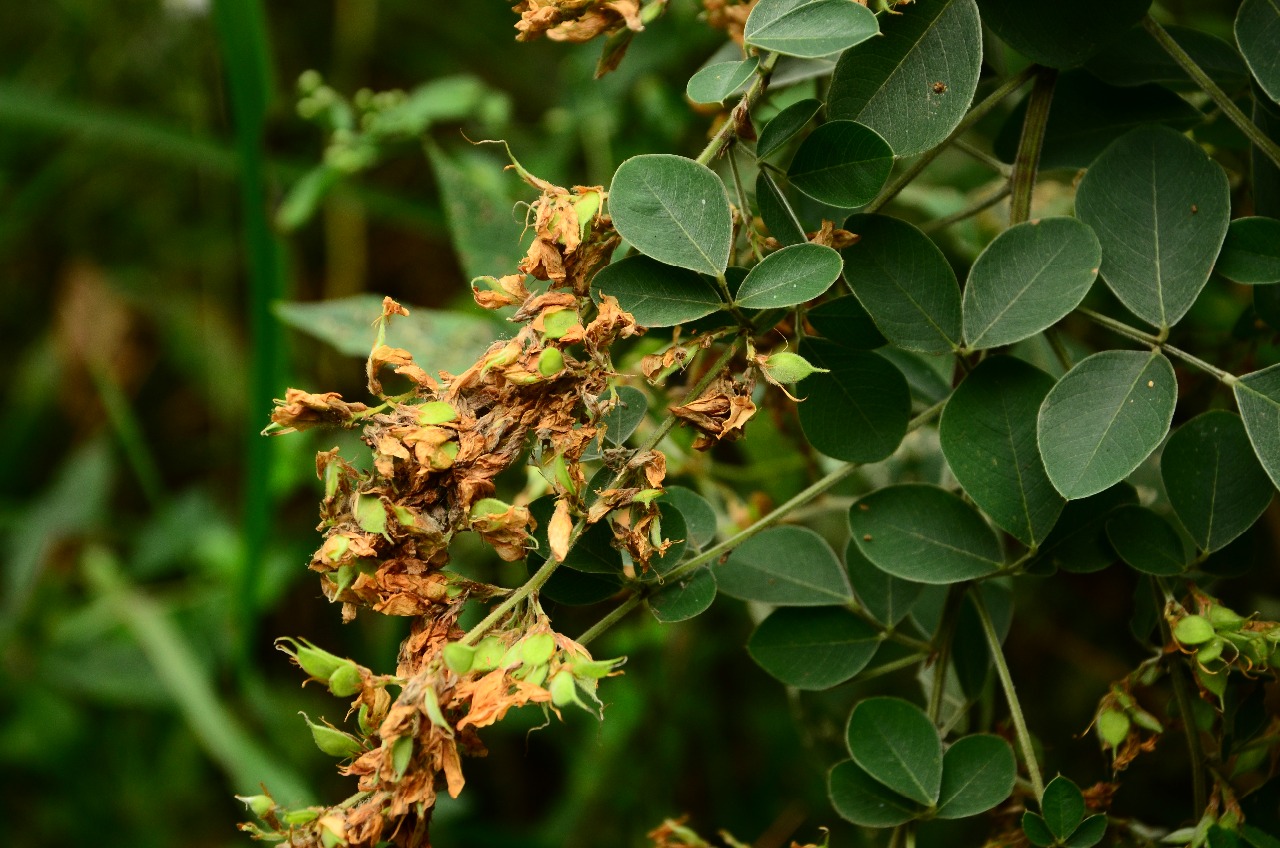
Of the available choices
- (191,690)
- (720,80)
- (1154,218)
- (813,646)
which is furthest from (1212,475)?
(191,690)

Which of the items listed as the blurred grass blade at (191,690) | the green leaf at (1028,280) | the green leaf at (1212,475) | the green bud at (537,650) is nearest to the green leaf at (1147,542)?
the green leaf at (1212,475)

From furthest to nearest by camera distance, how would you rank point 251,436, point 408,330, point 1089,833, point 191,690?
1. point 191,690
2. point 251,436
3. point 408,330
4. point 1089,833

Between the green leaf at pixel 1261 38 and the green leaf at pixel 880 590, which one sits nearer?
the green leaf at pixel 1261 38

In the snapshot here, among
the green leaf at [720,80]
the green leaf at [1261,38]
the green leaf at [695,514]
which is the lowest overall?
the green leaf at [695,514]

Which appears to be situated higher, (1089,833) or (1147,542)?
(1147,542)

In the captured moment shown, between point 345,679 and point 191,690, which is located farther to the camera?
point 191,690

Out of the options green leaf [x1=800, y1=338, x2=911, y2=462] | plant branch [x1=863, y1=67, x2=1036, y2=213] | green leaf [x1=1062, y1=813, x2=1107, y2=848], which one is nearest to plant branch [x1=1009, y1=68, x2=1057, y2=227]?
plant branch [x1=863, y1=67, x2=1036, y2=213]

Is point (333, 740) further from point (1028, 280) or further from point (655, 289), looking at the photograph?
point (1028, 280)

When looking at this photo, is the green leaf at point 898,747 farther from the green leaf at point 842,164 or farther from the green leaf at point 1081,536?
the green leaf at point 842,164
